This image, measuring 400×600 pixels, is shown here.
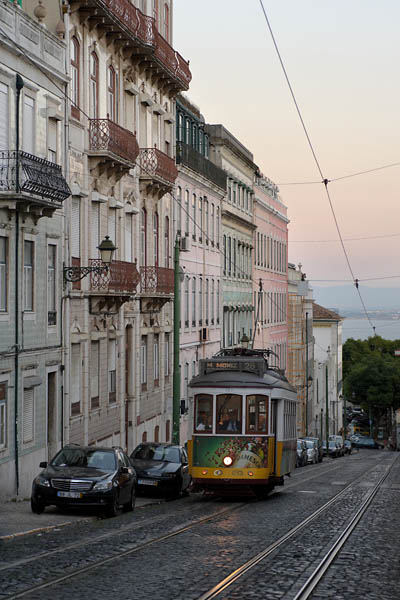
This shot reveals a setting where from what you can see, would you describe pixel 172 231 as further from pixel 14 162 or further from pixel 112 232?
pixel 14 162

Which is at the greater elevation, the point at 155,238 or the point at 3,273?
the point at 155,238

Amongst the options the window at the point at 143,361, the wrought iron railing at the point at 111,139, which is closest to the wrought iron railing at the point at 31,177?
the wrought iron railing at the point at 111,139

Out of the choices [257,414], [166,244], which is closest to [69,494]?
[257,414]

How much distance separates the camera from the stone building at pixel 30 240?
2566 centimetres

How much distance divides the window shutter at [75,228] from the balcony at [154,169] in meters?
7.64

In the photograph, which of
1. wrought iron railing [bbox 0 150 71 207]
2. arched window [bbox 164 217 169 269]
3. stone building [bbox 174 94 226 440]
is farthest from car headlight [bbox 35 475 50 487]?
arched window [bbox 164 217 169 269]

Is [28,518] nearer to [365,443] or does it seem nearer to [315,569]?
[315,569]

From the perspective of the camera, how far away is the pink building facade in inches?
2876

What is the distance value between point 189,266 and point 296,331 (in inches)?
1627

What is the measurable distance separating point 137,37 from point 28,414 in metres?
14.8

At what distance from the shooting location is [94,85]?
3394 cm

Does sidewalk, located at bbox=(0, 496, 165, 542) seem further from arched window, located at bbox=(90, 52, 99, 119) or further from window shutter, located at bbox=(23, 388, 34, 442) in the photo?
arched window, located at bbox=(90, 52, 99, 119)

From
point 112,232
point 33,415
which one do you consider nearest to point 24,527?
point 33,415

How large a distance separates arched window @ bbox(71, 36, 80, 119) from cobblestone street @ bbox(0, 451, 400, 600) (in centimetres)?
1197
